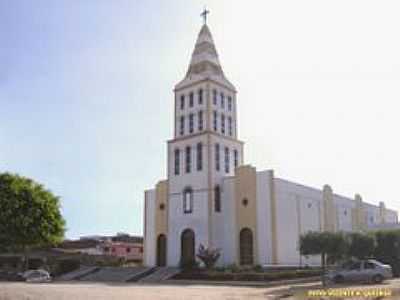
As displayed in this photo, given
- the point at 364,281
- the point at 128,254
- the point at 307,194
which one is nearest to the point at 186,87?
the point at 307,194

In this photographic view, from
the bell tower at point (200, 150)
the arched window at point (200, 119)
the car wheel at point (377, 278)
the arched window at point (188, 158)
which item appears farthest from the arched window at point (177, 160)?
the car wheel at point (377, 278)

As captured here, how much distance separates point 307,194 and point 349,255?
1304 cm

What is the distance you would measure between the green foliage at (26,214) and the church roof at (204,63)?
1798cm

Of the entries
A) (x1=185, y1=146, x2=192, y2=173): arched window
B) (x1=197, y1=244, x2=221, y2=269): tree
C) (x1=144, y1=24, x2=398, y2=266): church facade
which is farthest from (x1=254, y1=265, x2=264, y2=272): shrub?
(x1=185, y1=146, x2=192, y2=173): arched window

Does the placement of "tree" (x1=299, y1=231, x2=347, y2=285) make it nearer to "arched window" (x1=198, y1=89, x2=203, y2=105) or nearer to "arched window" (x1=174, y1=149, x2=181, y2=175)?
"arched window" (x1=174, y1=149, x2=181, y2=175)

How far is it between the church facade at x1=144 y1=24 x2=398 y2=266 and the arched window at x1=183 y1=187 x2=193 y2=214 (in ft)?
0.30

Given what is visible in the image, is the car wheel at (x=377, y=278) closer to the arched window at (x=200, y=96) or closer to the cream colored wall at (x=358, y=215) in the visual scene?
the arched window at (x=200, y=96)

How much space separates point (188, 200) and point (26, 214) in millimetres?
14841

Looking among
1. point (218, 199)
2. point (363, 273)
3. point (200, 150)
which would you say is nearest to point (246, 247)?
point (218, 199)

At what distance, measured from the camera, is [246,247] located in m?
44.0

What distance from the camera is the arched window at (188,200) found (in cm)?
4691

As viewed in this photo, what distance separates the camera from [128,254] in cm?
7350

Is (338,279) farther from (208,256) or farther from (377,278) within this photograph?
(208,256)

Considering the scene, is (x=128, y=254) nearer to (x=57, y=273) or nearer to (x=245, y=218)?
(x=57, y=273)
